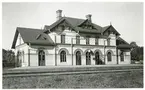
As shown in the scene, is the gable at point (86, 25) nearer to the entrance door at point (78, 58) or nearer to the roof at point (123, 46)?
the entrance door at point (78, 58)

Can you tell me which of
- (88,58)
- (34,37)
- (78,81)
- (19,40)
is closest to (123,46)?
(88,58)

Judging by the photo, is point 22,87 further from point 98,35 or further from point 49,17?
point 98,35

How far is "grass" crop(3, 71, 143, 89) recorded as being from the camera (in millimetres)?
14414

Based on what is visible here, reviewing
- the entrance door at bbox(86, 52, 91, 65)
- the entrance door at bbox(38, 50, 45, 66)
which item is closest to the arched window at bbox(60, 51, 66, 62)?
the entrance door at bbox(38, 50, 45, 66)

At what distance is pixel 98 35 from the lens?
29953mm

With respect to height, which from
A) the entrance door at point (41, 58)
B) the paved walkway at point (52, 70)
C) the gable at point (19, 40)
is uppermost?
the gable at point (19, 40)

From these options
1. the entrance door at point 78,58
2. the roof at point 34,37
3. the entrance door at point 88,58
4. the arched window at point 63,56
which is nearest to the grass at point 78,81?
the roof at point 34,37

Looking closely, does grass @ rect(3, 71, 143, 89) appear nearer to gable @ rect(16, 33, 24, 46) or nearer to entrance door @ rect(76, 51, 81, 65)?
entrance door @ rect(76, 51, 81, 65)

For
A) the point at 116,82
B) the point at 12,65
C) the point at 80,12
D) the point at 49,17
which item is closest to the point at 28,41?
the point at 12,65

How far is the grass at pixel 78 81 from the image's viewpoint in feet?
47.3

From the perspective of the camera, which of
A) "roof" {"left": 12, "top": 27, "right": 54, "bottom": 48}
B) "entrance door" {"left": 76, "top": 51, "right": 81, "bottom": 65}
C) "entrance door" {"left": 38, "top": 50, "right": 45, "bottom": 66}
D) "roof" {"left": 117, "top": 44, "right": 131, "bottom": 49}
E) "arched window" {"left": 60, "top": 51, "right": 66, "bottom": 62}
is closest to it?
"roof" {"left": 12, "top": 27, "right": 54, "bottom": 48}

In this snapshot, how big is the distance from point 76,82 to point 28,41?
11.8 m

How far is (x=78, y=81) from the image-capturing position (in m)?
15.3

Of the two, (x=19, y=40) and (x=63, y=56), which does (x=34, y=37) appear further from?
(x=63, y=56)
